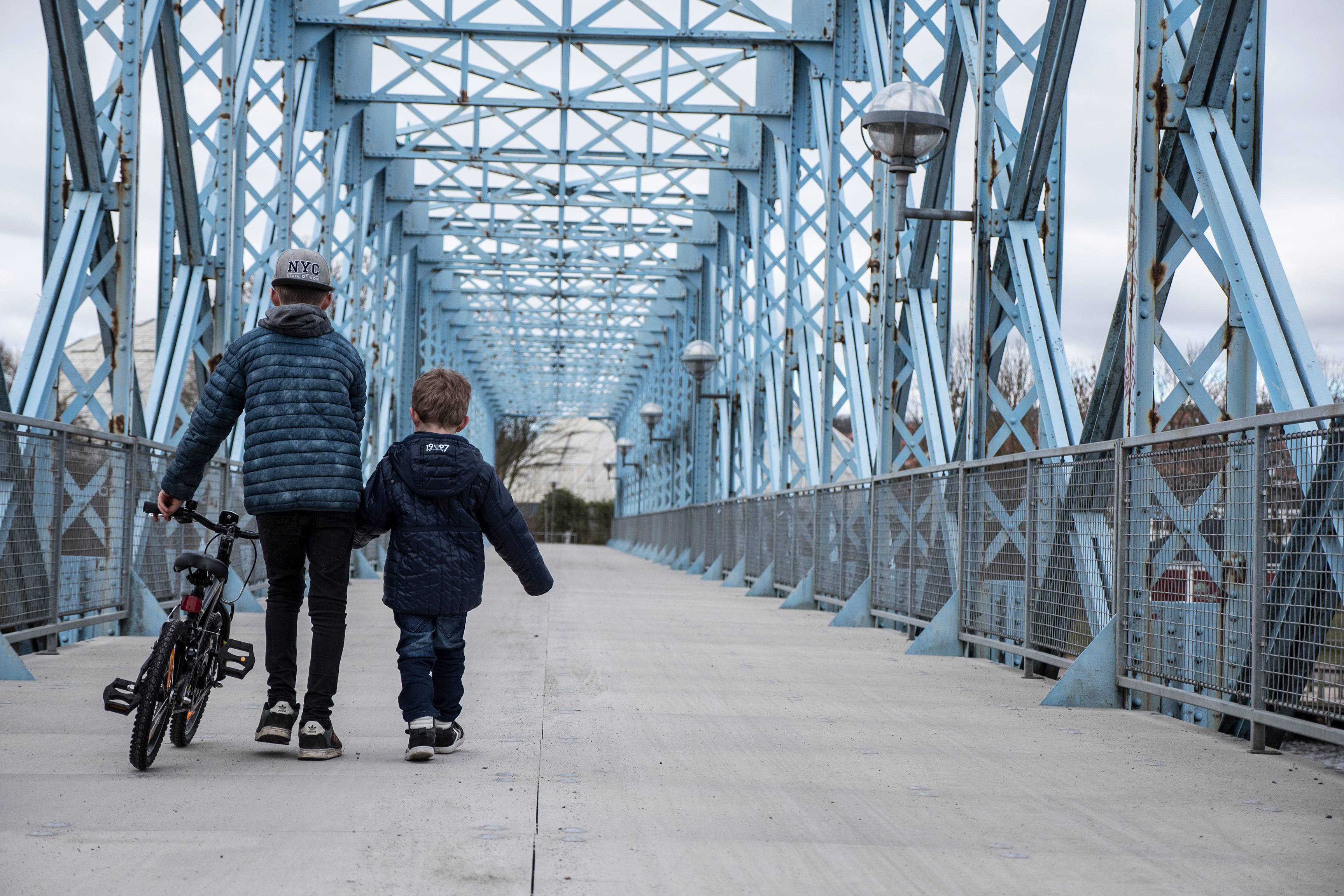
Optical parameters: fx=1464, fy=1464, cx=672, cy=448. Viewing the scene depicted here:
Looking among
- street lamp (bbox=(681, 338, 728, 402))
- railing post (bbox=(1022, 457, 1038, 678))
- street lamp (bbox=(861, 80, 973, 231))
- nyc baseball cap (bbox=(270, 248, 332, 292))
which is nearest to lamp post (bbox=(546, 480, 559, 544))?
street lamp (bbox=(681, 338, 728, 402))

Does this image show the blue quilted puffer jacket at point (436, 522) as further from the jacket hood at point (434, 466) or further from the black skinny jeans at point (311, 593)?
the black skinny jeans at point (311, 593)

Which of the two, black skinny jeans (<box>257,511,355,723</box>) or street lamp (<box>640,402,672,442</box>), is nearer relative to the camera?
black skinny jeans (<box>257,511,355,723</box>)

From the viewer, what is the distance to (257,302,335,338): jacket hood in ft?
15.4

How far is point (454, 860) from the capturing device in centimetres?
Result: 338

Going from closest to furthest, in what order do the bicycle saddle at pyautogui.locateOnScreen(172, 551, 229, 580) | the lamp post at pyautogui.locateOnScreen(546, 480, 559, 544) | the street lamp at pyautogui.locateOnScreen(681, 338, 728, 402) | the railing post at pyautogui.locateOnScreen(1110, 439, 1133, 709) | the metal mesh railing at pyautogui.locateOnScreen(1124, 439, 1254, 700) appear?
1. the bicycle saddle at pyautogui.locateOnScreen(172, 551, 229, 580)
2. the metal mesh railing at pyautogui.locateOnScreen(1124, 439, 1254, 700)
3. the railing post at pyautogui.locateOnScreen(1110, 439, 1133, 709)
4. the street lamp at pyautogui.locateOnScreen(681, 338, 728, 402)
5. the lamp post at pyautogui.locateOnScreen(546, 480, 559, 544)

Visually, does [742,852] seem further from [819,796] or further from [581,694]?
[581,694]

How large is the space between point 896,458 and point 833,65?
636cm

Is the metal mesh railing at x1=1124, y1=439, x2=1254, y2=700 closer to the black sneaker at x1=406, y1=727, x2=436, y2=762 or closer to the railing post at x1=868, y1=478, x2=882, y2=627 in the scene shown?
the black sneaker at x1=406, y1=727, x2=436, y2=762

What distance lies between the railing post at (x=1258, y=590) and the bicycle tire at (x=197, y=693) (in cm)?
359

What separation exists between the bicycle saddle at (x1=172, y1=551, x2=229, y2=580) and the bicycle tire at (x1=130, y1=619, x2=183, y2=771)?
0.57 ft

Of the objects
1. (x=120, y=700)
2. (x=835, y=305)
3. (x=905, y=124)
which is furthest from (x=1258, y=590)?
(x=835, y=305)

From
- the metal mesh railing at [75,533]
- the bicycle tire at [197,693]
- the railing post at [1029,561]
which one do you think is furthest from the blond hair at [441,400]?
the railing post at [1029,561]

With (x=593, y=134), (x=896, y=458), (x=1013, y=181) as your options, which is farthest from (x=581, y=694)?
(x=593, y=134)

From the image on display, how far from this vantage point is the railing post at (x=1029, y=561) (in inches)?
306
